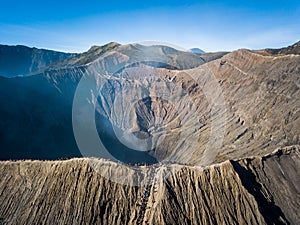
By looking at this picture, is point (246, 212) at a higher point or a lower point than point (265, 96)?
lower

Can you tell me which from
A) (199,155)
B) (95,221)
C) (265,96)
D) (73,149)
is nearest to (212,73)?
(265,96)

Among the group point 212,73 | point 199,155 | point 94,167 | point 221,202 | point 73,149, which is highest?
point 212,73

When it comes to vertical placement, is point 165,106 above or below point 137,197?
below

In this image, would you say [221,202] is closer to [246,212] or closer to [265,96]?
[246,212]

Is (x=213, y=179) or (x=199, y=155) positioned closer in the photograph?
(x=213, y=179)

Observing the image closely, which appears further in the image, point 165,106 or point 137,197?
point 165,106

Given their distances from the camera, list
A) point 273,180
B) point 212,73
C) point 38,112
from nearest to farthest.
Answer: point 273,180
point 38,112
point 212,73

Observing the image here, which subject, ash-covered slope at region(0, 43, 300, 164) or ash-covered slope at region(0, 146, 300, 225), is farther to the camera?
ash-covered slope at region(0, 43, 300, 164)

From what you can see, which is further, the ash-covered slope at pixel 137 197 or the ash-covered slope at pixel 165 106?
the ash-covered slope at pixel 165 106
